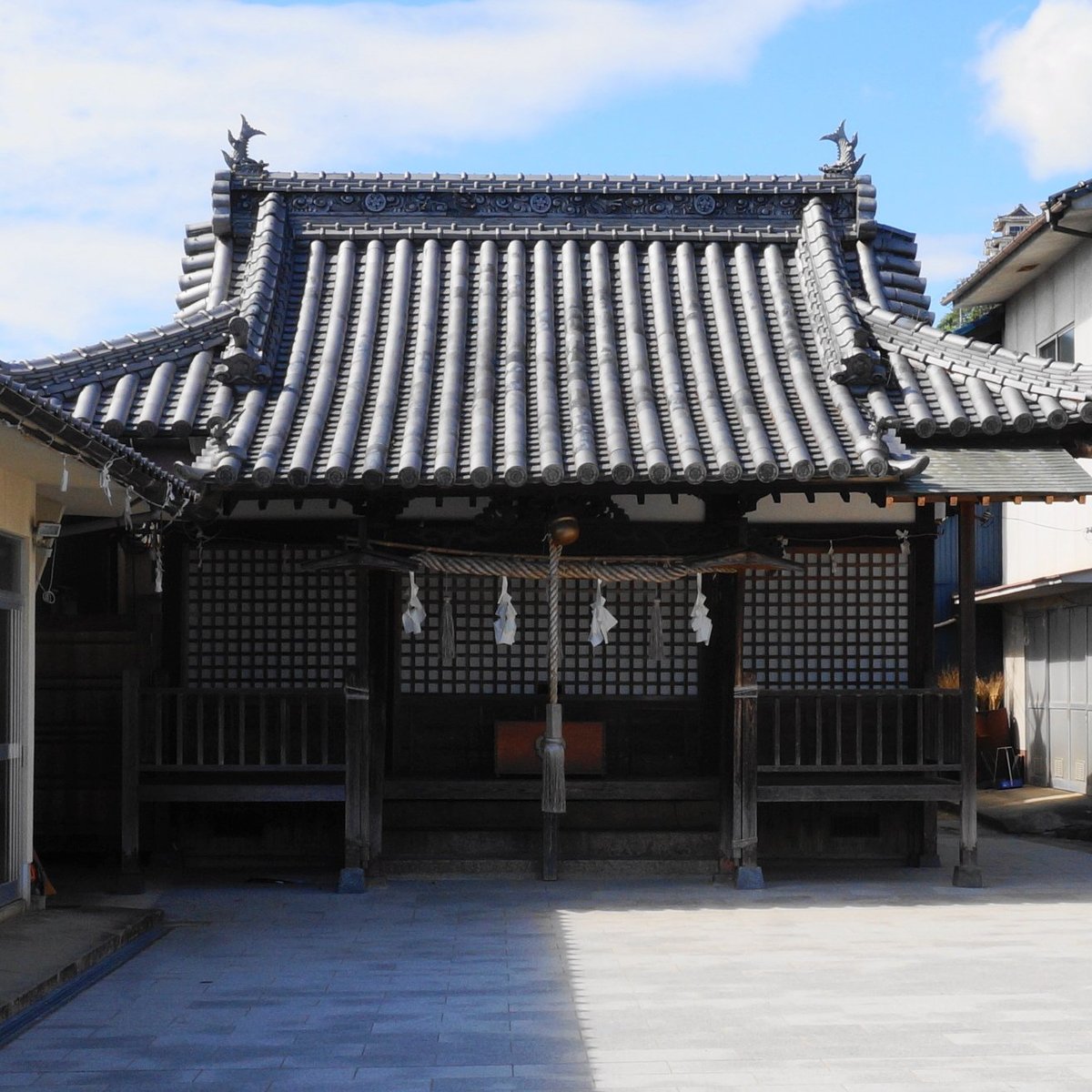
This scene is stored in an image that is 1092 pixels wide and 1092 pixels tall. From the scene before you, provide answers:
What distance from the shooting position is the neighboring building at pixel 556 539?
40.8 ft

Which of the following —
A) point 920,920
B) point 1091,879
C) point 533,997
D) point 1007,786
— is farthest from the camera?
point 1007,786

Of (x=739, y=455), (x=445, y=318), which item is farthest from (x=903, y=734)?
(x=445, y=318)

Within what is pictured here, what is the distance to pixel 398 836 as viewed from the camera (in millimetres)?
13656

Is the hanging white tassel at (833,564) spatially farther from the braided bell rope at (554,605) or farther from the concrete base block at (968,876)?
the concrete base block at (968,876)

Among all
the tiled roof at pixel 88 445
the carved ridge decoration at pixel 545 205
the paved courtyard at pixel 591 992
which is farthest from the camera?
the carved ridge decoration at pixel 545 205

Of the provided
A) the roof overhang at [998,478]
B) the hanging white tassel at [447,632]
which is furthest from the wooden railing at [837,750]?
the hanging white tassel at [447,632]

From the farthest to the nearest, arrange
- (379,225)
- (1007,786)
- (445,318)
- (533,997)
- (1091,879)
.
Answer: (1007,786), (379,225), (445,318), (1091,879), (533,997)

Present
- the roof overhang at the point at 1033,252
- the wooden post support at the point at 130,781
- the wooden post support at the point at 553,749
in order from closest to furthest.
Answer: the wooden post support at the point at 553,749
the wooden post support at the point at 130,781
the roof overhang at the point at 1033,252

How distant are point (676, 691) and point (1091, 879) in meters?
4.37

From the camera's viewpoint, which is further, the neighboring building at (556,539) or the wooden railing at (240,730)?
the wooden railing at (240,730)

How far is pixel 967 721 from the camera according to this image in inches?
508

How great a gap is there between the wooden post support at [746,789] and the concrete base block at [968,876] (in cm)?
181

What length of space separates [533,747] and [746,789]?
2154 mm

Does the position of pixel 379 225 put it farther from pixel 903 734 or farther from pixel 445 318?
pixel 903 734
